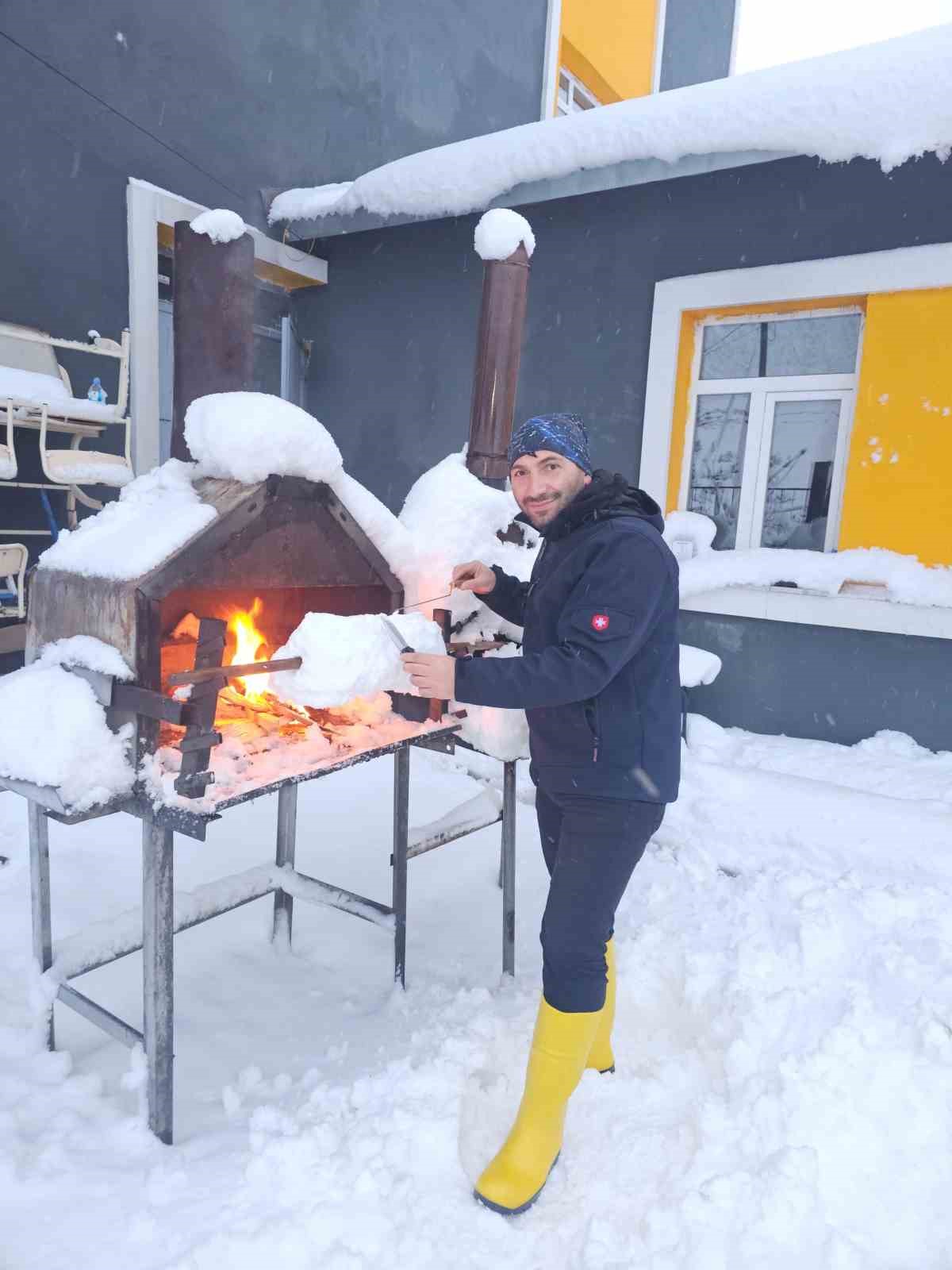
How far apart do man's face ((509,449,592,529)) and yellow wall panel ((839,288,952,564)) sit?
A: 3.67 metres

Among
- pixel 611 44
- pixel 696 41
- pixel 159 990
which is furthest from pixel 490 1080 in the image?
pixel 696 41

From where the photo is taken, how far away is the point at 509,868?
126 inches

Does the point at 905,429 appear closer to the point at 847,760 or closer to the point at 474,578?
the point at 847,760

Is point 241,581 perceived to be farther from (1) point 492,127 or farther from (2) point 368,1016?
(1) point 492,127

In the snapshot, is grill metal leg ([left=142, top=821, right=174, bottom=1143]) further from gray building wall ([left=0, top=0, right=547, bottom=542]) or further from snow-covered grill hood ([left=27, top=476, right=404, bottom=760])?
gray building wall ([left=0, top=0, right=547, bottom=542])

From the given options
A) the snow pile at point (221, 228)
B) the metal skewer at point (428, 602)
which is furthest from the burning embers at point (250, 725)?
the snow pile at point (221, 228)

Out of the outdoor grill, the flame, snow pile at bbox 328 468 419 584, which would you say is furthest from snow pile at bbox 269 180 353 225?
the flame

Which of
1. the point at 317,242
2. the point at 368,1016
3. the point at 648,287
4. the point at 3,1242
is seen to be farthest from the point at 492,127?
the point at 3,1242

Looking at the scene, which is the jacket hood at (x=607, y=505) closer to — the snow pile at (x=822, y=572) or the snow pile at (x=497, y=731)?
the snow pile at (x=497, y=731)

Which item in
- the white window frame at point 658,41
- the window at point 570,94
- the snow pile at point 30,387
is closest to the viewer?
the snow pile at point 30,387

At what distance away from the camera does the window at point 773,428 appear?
17.6ft

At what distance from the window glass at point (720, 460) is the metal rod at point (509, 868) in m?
3.48

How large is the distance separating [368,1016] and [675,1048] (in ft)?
3.56

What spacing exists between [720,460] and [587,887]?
451 centimetres
